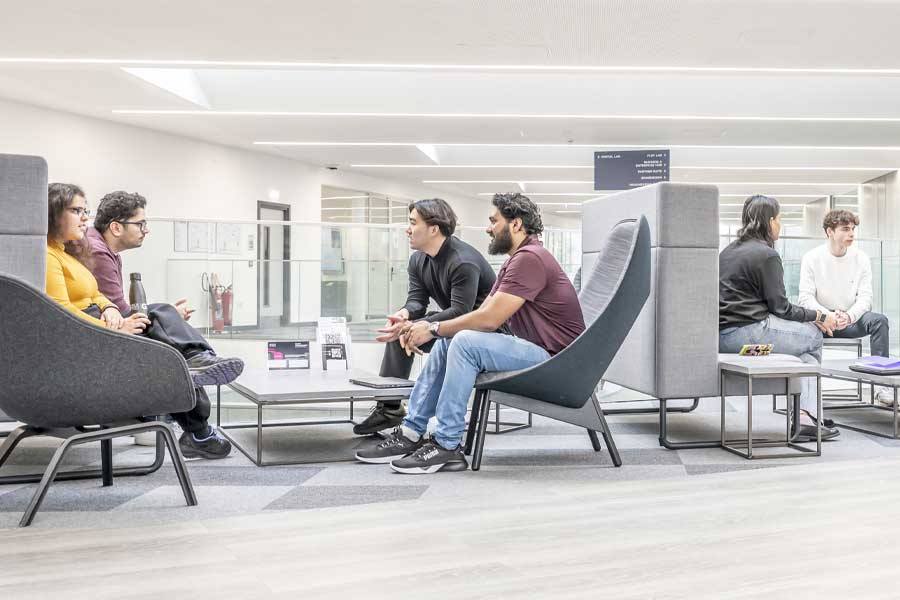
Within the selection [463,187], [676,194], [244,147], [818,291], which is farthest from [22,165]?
[463,187]

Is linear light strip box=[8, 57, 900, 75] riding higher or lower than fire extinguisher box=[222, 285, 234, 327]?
higher

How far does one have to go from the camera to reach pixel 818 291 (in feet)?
16.9

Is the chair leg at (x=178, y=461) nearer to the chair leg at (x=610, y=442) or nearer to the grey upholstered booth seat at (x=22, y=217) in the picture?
the grey upholstered booth seat at (x=22, y=217)

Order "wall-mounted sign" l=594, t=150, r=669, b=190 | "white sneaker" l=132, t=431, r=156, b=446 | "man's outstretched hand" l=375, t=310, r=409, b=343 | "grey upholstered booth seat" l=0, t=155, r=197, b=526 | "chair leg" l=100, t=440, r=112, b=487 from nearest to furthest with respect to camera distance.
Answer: "grey upholstered booth seat" l=0, t=155, r=197, b=526 < "chair leg" l=100, t=440, r=112, b=487 < "man's outstretched hand" l=375, t=310, r=409, b=343 < "white sneaker" l=132, t=431, r=156, b=446 < "wall-mounted sign" l=594, t=150, r=669, b=190

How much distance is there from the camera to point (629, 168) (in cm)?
1110

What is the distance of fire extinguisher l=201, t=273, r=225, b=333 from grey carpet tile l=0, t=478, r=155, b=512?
3804 millimetres

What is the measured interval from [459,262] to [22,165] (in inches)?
73.3

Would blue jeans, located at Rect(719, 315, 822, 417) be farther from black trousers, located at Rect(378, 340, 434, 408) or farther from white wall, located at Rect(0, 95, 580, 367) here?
white wall, located at Rect(0, 95, 580, 367)

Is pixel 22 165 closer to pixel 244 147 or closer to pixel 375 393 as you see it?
pixel 375 393

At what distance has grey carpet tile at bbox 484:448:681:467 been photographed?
3.34 metres

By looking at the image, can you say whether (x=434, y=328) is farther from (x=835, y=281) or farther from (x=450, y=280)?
(x=835, y=281)

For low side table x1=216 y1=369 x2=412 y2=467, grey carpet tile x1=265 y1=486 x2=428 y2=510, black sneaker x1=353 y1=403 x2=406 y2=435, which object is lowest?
grey carpet tile x1=265 y1=486 x2=428 y2=510

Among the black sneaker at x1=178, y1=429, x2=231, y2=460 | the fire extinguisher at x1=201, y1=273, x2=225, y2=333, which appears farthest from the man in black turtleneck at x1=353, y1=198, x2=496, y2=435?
the fire extinguisher at x1=201, y1=273, x2=225, y2=333

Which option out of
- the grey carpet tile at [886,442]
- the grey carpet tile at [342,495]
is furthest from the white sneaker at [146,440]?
the grey carpet tile at [886,442]
